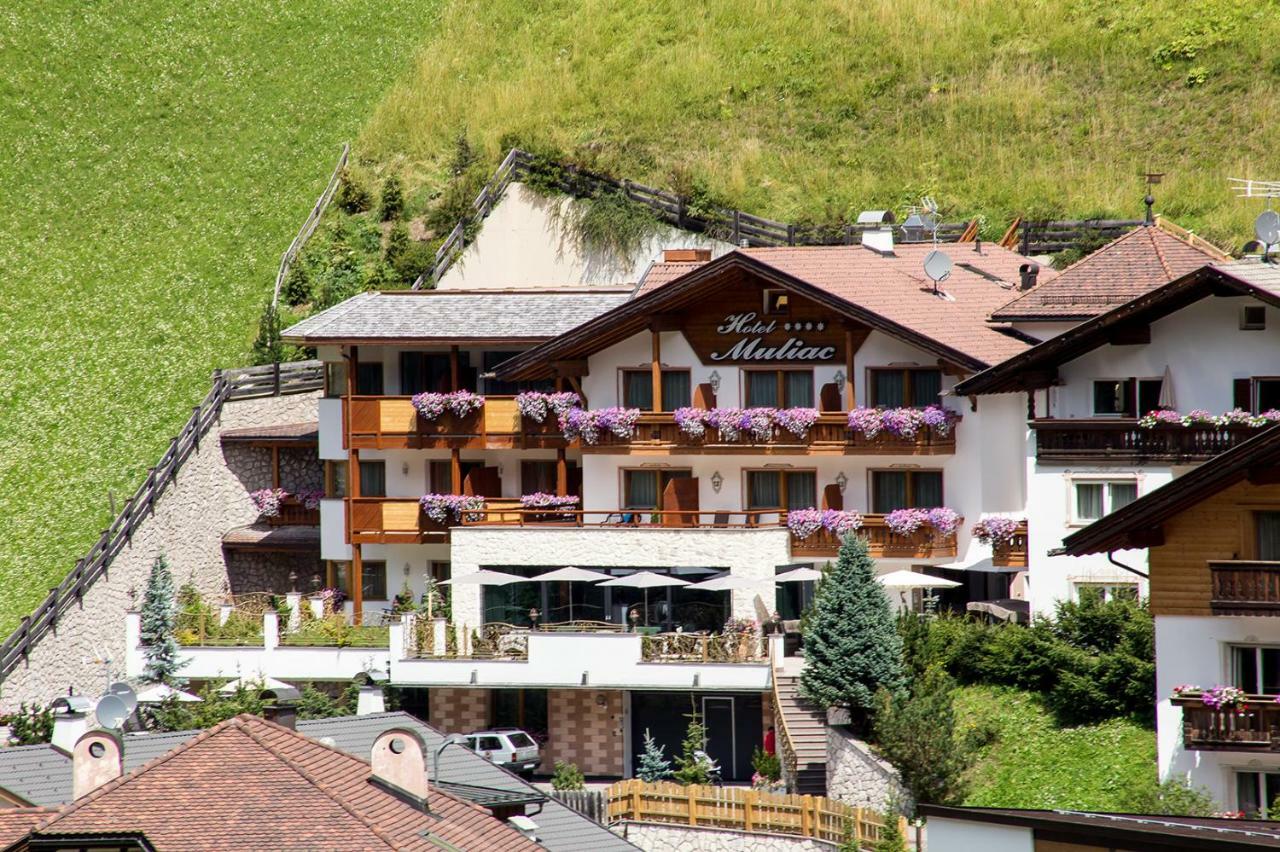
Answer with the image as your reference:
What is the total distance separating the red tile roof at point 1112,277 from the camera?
5247cm

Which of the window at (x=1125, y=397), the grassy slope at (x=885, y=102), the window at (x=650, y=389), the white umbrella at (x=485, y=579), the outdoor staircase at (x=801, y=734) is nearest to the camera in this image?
the outdoor staircase at (x=801, y=734)

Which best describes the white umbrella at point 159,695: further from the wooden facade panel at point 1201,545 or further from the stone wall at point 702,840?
the wooden facade panel at point 1201,545

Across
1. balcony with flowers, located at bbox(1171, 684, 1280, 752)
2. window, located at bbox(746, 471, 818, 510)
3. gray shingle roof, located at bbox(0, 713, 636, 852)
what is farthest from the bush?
balcony with flowers, located at bbox(1171, 684, 1280, 752)

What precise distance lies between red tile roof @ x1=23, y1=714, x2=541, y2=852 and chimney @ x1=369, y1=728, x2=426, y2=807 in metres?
0.18

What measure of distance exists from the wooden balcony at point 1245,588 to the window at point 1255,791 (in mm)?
2517

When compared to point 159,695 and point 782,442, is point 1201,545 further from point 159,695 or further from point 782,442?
point 159,695

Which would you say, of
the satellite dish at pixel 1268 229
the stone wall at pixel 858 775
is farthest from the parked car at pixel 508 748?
the satellite dish at pixel 1268 229

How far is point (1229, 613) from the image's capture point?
38.7 meters

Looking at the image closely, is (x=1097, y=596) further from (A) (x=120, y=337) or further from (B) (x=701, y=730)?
(A) (x=120, y=337)

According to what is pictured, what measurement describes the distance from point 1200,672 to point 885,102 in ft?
157

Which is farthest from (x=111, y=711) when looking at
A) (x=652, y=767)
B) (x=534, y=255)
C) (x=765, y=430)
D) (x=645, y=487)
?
(x=534, y=255)

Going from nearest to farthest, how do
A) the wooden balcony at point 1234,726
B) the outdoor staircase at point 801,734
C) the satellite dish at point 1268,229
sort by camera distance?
1. the wooden balcony at point 1234,726
2. the outdoor staircase at point 801,734
3. the satellite dish at point 1268,229

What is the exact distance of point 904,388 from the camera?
55062mm

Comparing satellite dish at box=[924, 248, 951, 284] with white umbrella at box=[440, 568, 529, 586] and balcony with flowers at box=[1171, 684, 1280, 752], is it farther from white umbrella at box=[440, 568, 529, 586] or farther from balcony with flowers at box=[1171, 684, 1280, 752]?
balcony with flowers at box=[1171, 684, 1280, 752]
